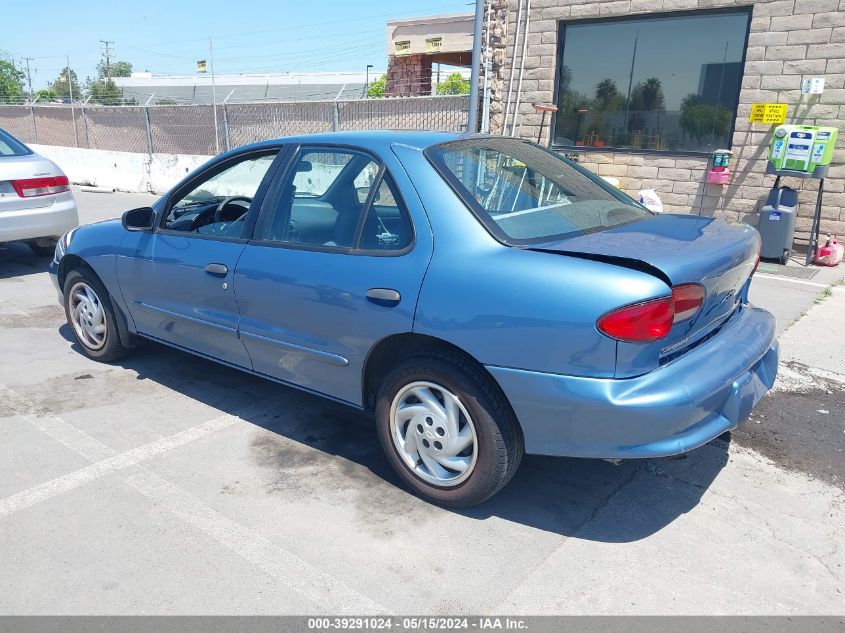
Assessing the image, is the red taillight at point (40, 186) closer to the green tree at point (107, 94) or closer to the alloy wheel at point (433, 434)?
the alloy wheel at point (433, 434)

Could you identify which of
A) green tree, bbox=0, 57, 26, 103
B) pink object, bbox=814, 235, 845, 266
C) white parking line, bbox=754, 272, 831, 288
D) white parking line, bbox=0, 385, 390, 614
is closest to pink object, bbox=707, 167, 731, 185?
pink object, bbox=814, 235, 845, 266

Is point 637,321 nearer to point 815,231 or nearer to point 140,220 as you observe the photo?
point 140,220

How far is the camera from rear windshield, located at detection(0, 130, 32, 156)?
773cm

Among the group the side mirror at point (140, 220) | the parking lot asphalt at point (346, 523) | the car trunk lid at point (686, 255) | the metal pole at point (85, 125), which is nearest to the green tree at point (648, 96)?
the parking lot asphalt at point (346, 523)

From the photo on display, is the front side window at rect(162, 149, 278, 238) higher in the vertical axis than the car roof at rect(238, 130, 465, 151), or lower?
lower

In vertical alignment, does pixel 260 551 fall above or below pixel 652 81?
below

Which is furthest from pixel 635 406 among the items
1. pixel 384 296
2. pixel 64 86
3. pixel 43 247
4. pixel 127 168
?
pixel 64 86

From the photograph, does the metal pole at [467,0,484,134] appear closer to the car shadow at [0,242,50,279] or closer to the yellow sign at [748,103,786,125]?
the yellow sign at [748,103,786,125]

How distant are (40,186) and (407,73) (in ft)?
53.4

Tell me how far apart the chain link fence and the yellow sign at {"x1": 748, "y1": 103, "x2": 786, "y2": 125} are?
448 cm

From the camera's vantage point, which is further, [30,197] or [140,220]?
[30,197]

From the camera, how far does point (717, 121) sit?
9656 mm

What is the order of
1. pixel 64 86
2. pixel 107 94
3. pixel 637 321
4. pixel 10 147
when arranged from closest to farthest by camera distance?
pixel 637 321 → pixel 10 147 → pixel 107 94 → pixel 64 86

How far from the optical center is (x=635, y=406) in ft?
8.56
